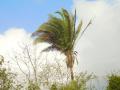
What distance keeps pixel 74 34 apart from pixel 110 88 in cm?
815

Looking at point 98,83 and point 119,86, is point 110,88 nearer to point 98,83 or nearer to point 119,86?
point 119,86

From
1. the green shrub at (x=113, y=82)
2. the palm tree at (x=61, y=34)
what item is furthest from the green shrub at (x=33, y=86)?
the green shrub at (x=113, y=82)

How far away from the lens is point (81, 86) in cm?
3116

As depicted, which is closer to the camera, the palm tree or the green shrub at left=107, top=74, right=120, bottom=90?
the green shrub at left=107, top=74, right=120, bottom=90

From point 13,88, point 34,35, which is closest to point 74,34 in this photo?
point 34,35

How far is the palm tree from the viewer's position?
108 feet

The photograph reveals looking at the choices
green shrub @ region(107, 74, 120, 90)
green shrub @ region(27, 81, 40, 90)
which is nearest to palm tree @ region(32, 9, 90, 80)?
green shrub @ region(27, 81, 40, 90)

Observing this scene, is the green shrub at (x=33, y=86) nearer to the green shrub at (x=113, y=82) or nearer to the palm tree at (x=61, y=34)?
the palm tree at (x=61, y=34)

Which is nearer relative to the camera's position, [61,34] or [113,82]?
[113,82]

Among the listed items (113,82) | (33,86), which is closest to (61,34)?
(33,86)

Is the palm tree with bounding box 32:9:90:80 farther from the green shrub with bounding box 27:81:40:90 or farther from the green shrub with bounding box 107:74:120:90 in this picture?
the green shrub with bounding box 107:74:120:90

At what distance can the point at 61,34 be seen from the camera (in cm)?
3316

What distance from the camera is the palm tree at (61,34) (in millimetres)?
32875

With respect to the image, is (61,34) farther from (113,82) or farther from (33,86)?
(113,82)
